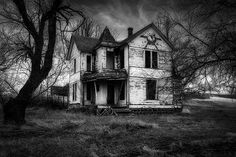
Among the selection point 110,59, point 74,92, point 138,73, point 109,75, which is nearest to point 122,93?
point 138,73

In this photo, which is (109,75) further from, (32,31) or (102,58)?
(32,31)

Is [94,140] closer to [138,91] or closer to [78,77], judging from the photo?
[138,91]

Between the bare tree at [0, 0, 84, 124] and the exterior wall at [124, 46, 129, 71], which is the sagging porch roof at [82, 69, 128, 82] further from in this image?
the bare tree at [0, 0, 84, 124]

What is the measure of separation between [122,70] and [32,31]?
37.6ft

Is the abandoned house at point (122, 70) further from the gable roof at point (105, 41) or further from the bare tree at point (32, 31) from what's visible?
the bare tree at point (32, 31)

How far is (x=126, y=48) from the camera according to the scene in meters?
21.2

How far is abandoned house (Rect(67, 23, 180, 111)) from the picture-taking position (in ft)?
67.5

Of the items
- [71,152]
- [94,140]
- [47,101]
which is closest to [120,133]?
[94,140]

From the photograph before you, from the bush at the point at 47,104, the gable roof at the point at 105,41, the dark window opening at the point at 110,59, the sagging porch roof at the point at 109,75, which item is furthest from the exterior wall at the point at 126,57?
the bush at the point at 47,104

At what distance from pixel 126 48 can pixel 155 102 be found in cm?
560

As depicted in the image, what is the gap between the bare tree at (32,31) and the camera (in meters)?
10.0

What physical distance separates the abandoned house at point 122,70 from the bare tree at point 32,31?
8489mm

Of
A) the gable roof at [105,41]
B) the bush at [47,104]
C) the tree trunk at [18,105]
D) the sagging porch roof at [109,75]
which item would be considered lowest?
the bush at [47,104]

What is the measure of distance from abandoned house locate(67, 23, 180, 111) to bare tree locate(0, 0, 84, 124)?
8489 millimetres
